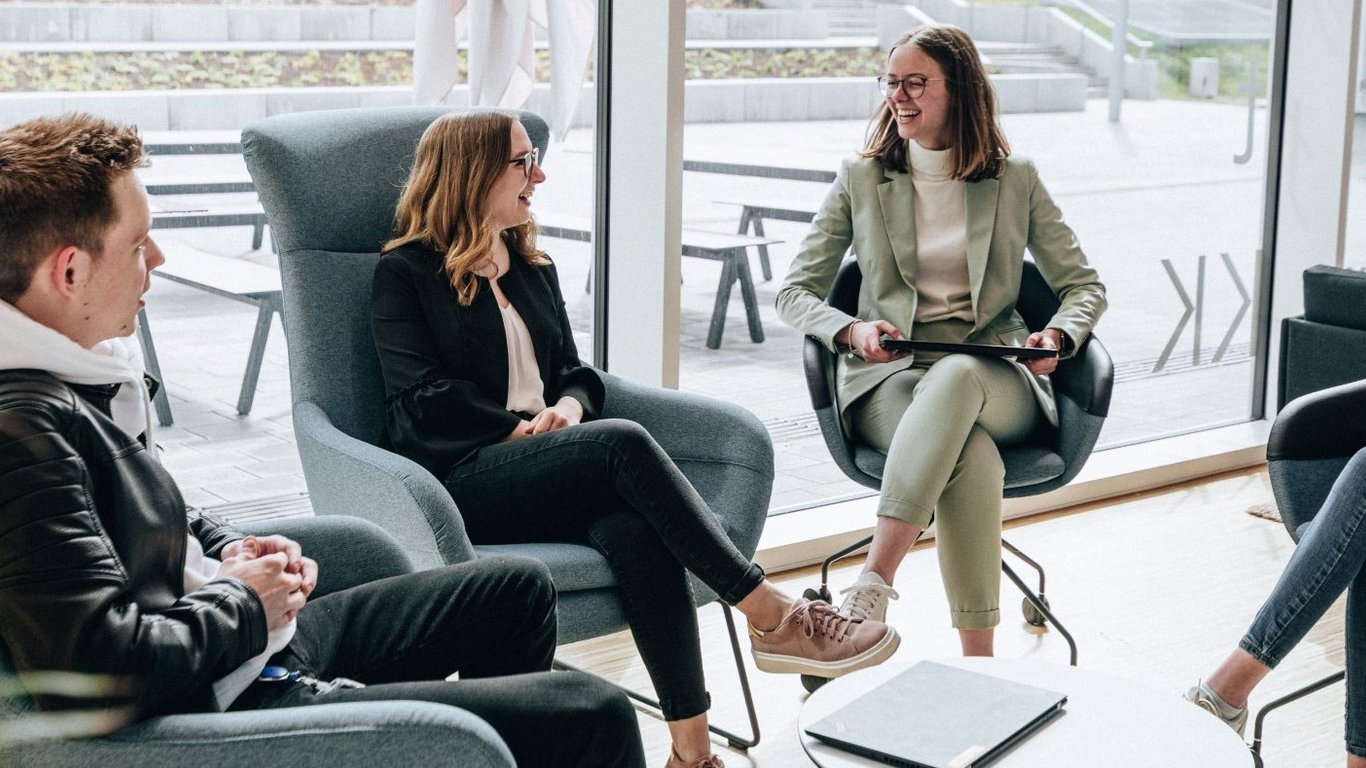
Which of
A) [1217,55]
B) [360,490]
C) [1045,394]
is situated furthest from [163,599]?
[1217,55]

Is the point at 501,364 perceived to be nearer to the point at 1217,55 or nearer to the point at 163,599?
the point at 163,599

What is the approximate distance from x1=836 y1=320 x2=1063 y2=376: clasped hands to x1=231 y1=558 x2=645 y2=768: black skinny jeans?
1.21 m

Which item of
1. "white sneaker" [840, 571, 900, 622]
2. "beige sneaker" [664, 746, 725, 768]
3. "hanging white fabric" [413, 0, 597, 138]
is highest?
"hanging white fabric" [413, 0, 597, 138]

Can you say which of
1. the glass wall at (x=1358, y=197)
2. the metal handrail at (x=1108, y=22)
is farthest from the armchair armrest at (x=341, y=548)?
the glass wall at (x=1358, y=197)

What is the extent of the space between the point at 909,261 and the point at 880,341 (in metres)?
0.27

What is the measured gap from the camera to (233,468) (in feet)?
10.4

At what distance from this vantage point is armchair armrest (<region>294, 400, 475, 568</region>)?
2.17m

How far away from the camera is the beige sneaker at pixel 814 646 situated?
7.76 feet

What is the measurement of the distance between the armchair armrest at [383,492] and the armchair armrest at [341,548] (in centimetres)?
16

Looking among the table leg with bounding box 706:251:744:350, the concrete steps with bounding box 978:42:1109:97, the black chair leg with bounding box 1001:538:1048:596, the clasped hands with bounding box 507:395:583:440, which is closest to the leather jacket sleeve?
the clasped hands with bounding box 507:395:583:440

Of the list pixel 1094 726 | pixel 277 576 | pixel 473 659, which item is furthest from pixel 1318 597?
pixel 277 576

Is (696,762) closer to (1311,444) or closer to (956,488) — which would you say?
(956,488)

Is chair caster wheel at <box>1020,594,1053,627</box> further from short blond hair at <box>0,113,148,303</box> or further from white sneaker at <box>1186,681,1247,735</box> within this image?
short blond hair at <box>0,113,148,303</box>

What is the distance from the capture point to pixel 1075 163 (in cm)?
453
